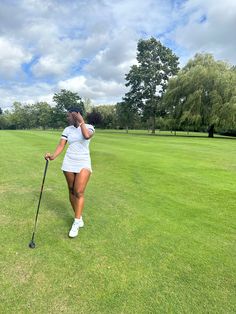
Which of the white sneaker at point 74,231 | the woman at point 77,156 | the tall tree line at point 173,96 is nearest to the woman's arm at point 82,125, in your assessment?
the woman at point 77,156

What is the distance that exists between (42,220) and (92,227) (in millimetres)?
1033

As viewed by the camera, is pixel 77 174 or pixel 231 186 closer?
pixel 77 174

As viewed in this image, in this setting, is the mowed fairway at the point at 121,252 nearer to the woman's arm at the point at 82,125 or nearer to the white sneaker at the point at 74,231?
the white sneaker at the point at 74,231

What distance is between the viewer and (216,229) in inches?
203

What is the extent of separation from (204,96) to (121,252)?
1571 inches

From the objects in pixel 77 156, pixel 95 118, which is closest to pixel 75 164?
pixel 77 156

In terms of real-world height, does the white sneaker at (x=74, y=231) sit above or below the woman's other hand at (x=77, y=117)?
below

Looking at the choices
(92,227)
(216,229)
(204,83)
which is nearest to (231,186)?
(216,229)

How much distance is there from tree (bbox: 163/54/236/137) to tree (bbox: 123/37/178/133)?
11497mm

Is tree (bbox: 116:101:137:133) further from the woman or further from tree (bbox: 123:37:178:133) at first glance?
the woman

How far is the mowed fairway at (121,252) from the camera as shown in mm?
3113

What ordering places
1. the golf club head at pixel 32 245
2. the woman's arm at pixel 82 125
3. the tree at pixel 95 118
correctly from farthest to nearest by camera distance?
the tree at pixel 95 118
the woman's arm at pixel 82 125
the golf club head at pixel 32 245

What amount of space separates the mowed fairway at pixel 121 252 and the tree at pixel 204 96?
3299 centimetres

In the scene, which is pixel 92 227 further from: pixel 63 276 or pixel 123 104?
pixel 123 104
